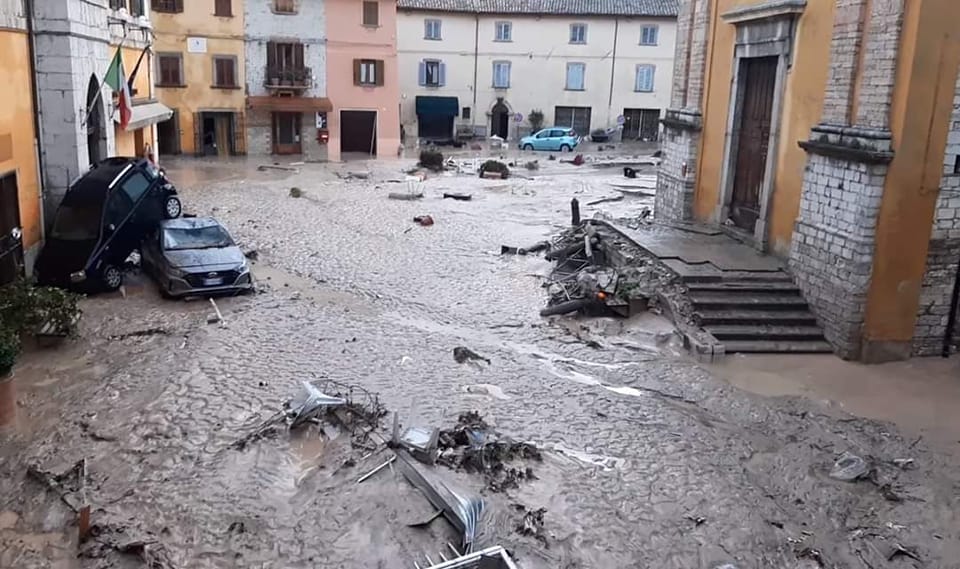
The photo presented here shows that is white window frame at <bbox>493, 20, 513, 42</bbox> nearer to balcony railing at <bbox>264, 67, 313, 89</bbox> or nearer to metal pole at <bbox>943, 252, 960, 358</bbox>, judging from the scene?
balcony railing at <bbox>264, 67, 313, 89</bbox>

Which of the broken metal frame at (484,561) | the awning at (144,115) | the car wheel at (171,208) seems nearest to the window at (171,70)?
the awning at (144,115)

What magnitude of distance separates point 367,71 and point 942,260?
32218 mm

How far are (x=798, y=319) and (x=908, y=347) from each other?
1.66 metres

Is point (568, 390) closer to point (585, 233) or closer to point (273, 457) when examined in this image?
point (273, 457)

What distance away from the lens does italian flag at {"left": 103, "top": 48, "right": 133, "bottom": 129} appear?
18.2 m

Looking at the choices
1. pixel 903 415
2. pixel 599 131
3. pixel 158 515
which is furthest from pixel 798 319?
pixel 599 131

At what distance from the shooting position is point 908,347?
12906mm

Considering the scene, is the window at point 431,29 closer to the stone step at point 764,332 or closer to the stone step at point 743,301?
the stone step at point 743,301

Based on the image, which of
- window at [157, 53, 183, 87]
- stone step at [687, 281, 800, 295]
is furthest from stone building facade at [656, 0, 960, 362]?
window at [157, 53, 183, 87]

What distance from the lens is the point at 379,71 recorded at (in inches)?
1603

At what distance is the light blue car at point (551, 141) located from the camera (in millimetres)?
48156

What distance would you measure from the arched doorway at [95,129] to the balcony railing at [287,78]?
19.4 metres

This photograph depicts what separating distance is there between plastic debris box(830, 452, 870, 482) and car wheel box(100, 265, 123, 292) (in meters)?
12.5

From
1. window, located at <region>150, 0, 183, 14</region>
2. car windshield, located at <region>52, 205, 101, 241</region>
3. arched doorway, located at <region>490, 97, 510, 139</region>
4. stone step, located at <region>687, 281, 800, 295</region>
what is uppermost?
window, located at <region>150, 0, 183, 14</region>
